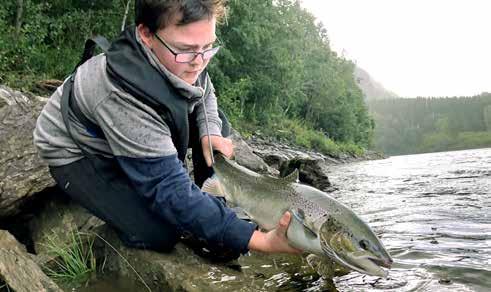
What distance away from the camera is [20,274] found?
2580mm

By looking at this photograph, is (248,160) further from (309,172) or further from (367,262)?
(367,262)

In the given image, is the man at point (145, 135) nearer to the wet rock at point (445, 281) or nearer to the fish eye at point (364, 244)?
the fish eye at point (364, 244)

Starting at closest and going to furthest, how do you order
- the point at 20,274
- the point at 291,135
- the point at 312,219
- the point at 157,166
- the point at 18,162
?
the point at 312,219 < the point at 20,274 < the point at 157,166 < the point at 18,162 < the point at 291,135

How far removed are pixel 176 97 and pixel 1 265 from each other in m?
1.31

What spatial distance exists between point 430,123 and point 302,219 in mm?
139753

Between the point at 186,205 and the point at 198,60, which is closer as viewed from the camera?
the point at 186,205

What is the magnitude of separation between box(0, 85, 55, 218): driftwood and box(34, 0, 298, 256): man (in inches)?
37.4

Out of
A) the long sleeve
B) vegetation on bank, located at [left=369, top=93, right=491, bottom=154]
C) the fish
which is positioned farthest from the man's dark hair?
vegetation on bank, located at [left=369, top=93, right=491, bottom=154]

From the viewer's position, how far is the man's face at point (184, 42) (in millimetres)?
2754

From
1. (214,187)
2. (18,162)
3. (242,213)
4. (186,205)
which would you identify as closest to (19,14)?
(18,162)

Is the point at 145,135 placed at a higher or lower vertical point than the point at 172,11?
lower

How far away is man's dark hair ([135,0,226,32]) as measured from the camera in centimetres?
269

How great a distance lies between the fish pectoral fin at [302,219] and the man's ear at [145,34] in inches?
51.0

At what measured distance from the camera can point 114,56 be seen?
2852mm
